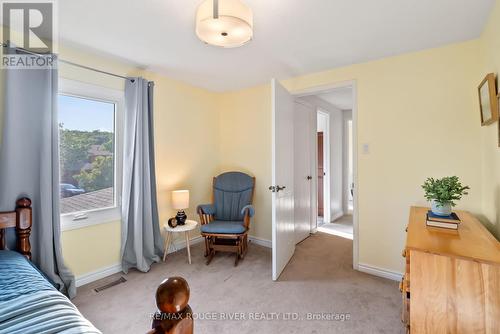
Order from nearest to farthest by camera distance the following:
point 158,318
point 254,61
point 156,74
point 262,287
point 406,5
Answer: point 158,318 < point 406,5 < point 262,287 < point 254,61 < point 156,74

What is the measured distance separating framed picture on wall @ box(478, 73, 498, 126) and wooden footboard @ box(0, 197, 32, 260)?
345 centimetres

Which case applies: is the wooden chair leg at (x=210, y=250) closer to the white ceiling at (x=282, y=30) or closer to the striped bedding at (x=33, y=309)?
the striped bedding at (x=33, y=309)

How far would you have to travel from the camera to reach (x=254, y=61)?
264cm

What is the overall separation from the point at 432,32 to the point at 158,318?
2.72 meters

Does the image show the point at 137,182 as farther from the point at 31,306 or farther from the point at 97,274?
the point at 31,306

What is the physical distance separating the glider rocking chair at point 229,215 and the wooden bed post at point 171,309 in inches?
84.8

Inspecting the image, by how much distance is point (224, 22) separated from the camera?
1399 millimetres

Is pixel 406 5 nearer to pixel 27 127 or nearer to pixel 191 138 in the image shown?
pixel 191 138

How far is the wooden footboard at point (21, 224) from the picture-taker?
1817mm

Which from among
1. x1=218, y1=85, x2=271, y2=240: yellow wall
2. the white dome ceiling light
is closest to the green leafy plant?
the white dome ceiling light

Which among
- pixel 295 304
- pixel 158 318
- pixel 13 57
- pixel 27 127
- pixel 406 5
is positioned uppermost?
pixel 406 5

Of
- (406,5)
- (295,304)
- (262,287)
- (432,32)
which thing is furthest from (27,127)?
(432,32)

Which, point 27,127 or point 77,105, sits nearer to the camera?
point 27,127

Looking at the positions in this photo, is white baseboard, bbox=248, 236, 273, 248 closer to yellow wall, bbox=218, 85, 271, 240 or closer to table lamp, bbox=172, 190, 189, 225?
yellow wall, bbox=218, 85, 271, 240
